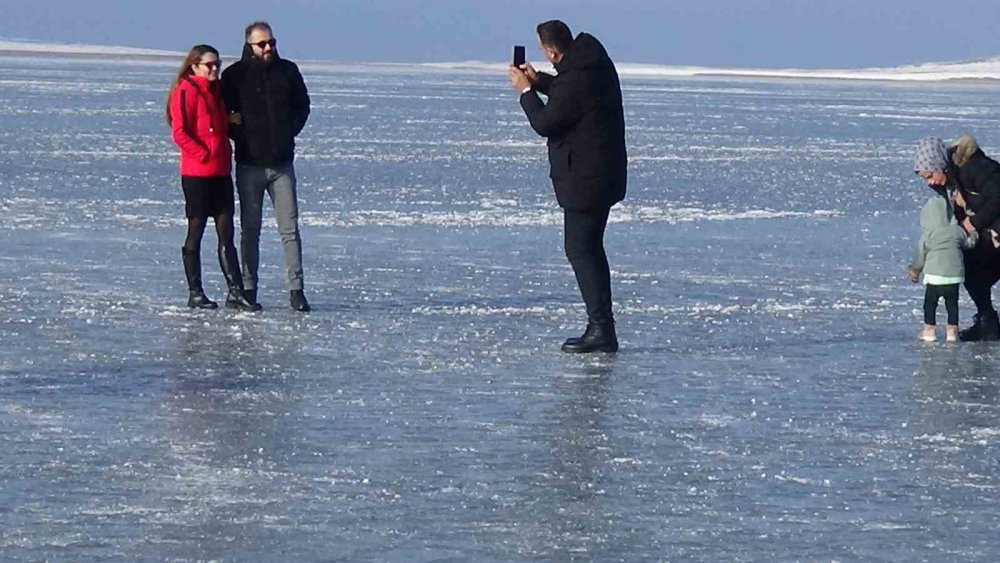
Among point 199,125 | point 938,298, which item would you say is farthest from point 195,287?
point 938,298

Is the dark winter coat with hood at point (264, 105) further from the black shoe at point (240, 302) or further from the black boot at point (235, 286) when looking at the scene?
the black shoe at point (240, 302)

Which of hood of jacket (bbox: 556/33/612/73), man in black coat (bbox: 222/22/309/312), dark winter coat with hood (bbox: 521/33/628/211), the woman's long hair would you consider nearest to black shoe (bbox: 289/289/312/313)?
man in black coat (bbox: 222/22/309/312)

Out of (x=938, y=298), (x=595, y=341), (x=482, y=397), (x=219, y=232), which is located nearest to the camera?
(x=482, y=397)

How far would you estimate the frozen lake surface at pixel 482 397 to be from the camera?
5.51 metres

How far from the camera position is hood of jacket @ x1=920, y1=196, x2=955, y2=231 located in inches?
378

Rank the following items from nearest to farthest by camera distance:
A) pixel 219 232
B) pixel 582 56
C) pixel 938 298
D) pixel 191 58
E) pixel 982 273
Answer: pixel 582 56
pixel 938 298
pixel 982 273
pixel 191 58
pixel 219 232

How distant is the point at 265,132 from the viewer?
10.4m

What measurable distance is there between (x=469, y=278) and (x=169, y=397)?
4417mm

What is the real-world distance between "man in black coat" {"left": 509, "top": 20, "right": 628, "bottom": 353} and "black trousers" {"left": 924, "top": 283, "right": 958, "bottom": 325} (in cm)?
156

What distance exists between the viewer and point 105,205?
643 inches

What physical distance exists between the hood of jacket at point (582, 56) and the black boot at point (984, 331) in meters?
2.29

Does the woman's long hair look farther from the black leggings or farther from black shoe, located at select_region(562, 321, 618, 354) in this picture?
black shoe, located at select_region(562, 321, 618, 354)

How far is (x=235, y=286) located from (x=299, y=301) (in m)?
0.34

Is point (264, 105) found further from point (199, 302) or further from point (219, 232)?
point (199, 302)
